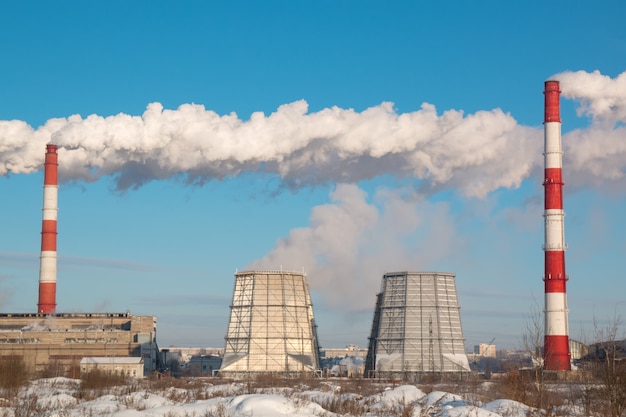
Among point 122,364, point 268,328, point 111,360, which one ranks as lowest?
point 122,364

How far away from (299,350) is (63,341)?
20048 millimetres

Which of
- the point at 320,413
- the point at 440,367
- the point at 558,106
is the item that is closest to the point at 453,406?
the point at 320,413

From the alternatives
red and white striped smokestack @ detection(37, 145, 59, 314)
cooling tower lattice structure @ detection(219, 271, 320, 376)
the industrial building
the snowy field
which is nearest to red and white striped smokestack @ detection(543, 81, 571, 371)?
cooling tower lattice structure @ detection(219, 271, 320, 376)

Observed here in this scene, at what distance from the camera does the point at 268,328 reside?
229 ft

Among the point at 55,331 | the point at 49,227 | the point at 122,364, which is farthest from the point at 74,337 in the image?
the point at 122,364

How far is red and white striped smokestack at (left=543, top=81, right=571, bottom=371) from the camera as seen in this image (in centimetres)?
5828

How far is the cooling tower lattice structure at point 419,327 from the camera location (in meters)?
68.6

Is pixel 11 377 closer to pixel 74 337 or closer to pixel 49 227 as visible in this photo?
pixel 49 227

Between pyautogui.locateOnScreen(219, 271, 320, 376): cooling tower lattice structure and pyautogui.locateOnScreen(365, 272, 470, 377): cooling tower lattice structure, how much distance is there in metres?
5.80

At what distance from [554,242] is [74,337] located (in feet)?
133

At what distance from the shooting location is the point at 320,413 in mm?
25609

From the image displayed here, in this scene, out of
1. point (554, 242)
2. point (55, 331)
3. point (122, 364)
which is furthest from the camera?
point (55, 331)

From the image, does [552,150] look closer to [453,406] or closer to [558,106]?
[558,106]

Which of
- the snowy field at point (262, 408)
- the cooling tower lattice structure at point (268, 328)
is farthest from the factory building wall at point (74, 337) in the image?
the snowy field at point (262, 408)
